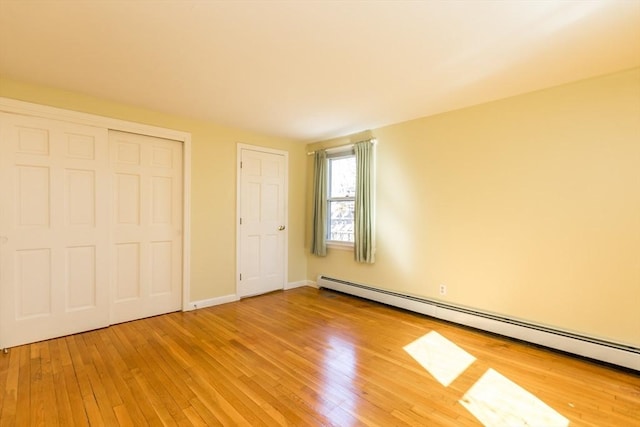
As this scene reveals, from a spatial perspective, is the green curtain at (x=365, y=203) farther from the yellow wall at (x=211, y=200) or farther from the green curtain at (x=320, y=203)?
the yellow wall at (x=211, y=200)

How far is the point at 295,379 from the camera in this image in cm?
228

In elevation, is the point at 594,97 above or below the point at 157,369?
above

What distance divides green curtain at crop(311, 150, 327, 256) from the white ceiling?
1595 mm

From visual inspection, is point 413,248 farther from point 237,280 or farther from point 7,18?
point 7,18

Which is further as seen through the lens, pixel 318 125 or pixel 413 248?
pixel 318 125

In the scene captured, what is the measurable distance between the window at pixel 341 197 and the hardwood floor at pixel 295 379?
1679 mm

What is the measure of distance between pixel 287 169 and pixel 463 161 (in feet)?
8.49

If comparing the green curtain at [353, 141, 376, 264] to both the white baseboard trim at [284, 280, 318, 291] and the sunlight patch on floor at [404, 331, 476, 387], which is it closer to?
the white baseboard trim at [284, 280, 318, 291]

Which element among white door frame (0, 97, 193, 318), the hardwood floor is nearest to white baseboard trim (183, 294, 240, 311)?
white door frame (0, 97, 193, 318)

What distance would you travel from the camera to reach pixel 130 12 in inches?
71.1

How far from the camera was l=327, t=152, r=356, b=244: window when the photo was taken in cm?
460

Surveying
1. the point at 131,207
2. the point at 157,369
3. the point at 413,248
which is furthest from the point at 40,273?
the point at 413,248

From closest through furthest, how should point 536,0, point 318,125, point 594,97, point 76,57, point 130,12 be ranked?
point 536,0, point 130,12, point 76,57, point 594,97, point 318,125

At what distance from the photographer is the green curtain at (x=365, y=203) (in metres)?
4.14
